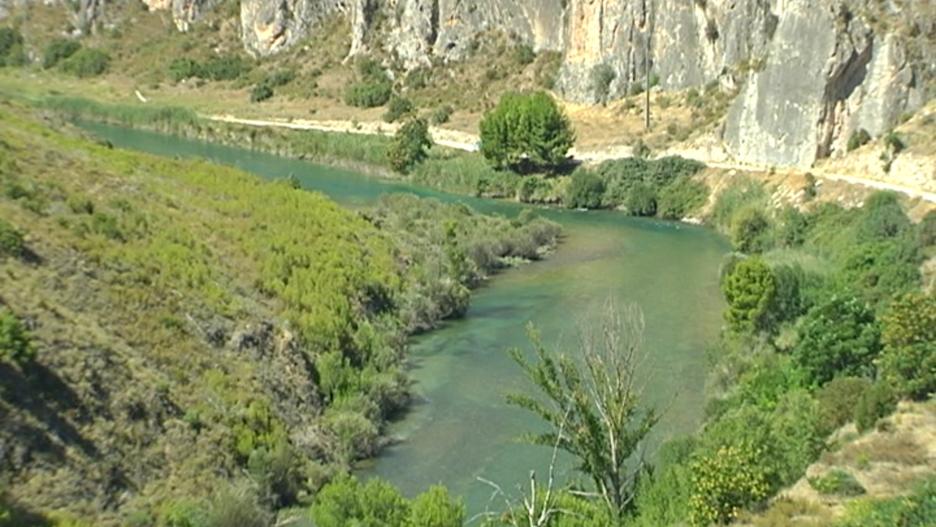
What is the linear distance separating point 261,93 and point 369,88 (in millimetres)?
14884

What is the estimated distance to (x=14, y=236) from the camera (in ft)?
111

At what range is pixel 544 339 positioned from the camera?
47.9 m

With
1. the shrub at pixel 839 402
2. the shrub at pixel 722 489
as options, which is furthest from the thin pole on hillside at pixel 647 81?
the shrub at pixel 722 489

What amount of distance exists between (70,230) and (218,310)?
18.7 feet

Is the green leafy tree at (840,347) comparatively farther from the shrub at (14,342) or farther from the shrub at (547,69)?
the shrub at (547,69)

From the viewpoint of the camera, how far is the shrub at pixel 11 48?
147750mm

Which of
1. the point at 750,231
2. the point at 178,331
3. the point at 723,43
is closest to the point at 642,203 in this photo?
the point at 750,231

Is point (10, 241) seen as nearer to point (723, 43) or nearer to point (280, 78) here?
point (723, 43)

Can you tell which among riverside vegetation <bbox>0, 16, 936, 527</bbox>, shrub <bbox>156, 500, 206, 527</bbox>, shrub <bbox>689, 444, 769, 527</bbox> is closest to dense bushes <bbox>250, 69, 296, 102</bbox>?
riverside vegetation <bbox>0, 16, 936, 527</bbox>

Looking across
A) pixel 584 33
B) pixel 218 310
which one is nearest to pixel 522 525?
pixel 218 310

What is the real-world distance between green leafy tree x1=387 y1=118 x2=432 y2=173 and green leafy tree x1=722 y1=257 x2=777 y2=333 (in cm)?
5660

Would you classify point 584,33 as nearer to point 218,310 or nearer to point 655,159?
point 655,159

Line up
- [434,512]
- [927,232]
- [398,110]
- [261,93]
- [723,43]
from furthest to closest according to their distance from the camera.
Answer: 1. [261,93]
2. [398,110]
3. [723,43]
4. [927,232]
5. [434,512]

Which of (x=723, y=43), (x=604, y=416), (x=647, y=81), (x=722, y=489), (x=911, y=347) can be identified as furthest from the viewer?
(x=647, y=81)
